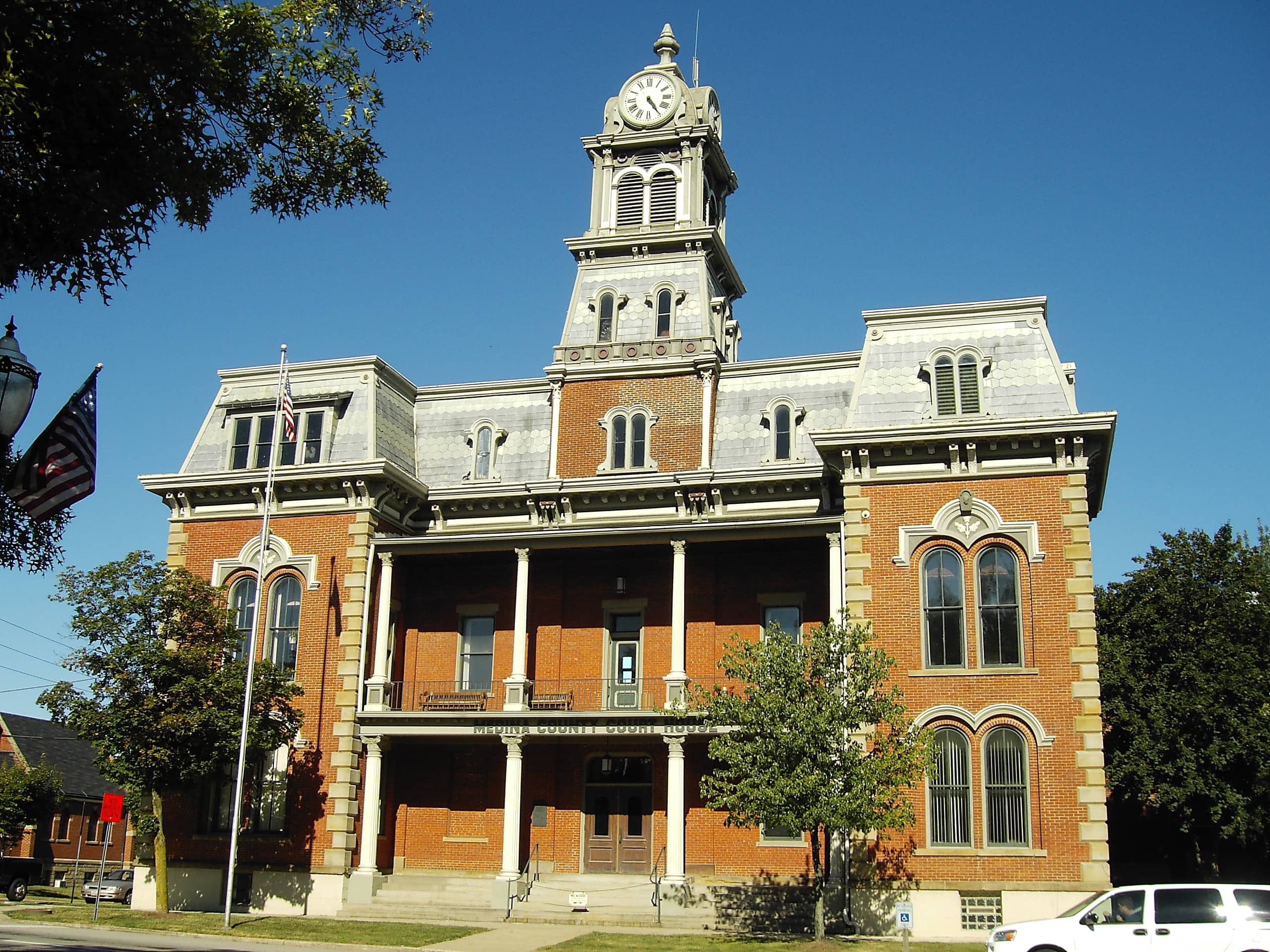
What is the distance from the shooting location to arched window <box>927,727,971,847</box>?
27.8 metres

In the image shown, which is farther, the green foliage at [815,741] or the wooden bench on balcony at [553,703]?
the wooden bench on balcony at [553,703]

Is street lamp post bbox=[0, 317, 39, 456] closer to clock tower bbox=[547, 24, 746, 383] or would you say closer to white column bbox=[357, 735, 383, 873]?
white column bbox=[357, 735, 383, 873]

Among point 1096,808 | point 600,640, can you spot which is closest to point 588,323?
point 600,640

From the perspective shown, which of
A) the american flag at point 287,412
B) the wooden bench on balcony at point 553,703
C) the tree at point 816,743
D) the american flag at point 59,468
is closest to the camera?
the american flag at point 59,468

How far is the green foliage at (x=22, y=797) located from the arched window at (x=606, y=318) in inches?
1060

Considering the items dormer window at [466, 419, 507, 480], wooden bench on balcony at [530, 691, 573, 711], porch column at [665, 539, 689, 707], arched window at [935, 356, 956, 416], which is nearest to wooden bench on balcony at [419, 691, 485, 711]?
wooden bench on balcony at [530, 691, 573, 711]

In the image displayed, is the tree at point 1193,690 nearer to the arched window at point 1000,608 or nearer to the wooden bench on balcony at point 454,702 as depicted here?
the arched window at point 1000,608

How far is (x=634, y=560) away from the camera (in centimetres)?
3450

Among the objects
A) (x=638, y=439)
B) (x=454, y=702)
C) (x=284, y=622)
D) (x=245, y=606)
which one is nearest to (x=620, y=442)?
(x=638, y=439)

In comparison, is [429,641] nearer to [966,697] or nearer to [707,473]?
[707,473]

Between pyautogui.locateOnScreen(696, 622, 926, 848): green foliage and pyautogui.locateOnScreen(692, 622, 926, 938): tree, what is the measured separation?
2 cm

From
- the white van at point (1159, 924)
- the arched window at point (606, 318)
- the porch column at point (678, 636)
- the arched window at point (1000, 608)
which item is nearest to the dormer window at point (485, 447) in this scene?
the arched window at point (606, 318)

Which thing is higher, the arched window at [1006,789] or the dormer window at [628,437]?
the dormer window at [628,437]

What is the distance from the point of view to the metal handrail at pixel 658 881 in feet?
95.1
